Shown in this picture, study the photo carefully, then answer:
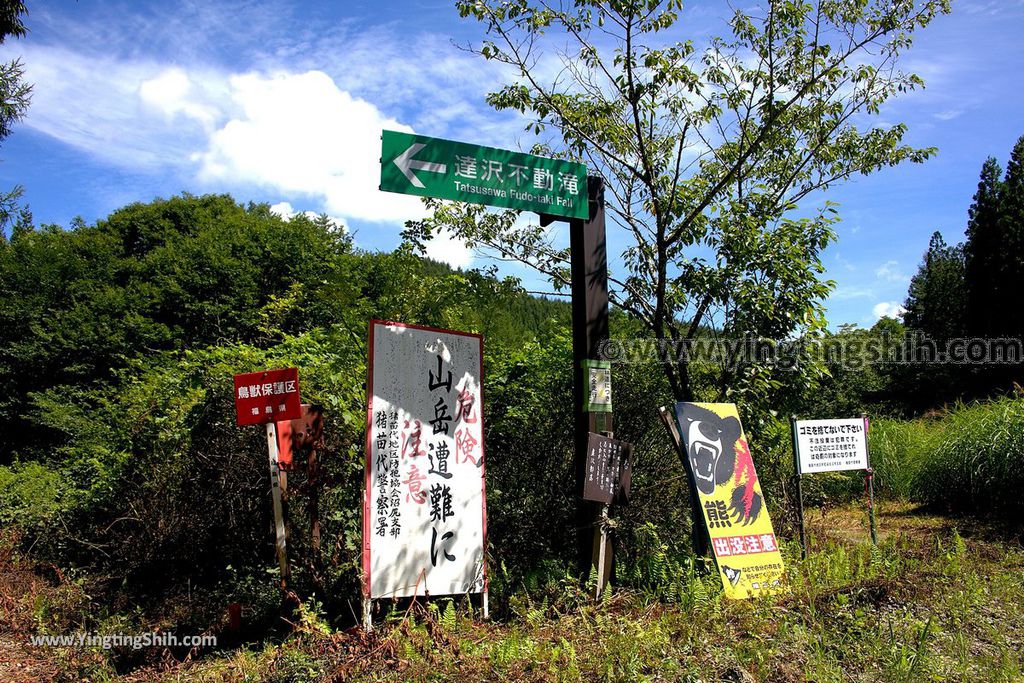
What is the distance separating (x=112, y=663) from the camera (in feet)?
14.9

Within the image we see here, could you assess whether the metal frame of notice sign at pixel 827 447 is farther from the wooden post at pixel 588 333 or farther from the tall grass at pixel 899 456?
the tall grass at pixel 899 456

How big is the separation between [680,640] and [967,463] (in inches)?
286

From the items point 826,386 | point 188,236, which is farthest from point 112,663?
point 188,236

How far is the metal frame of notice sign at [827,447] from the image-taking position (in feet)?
20.1

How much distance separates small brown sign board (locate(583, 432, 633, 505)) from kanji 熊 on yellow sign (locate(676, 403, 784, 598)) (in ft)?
2.02

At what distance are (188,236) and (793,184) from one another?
17.1m

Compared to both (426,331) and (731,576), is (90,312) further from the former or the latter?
(731,576)

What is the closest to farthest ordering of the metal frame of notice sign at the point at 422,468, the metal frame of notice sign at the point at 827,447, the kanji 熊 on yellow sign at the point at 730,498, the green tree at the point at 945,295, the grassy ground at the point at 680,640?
the grassy ground at the point at 680,640, the metal frame of notice sign at the point at 422,468, the kanji 熊 on yellow sign at the point at 730,498, the metal frame of notice sign at the point at 827,447, the green tree at the point at 945,295

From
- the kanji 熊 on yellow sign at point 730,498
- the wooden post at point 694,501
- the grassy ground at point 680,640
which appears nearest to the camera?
the grassy ground at point 680,640

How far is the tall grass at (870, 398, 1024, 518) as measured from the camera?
8.62 metres

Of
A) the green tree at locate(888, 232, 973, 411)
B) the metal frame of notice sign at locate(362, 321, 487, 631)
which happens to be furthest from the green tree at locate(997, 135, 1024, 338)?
the metal frame of notice sign at locate(362, 321, 487, 631)

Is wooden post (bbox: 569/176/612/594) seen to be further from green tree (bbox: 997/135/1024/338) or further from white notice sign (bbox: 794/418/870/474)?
green tree (bbox: 997/135/1024/338)

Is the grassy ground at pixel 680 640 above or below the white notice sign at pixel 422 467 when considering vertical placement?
below

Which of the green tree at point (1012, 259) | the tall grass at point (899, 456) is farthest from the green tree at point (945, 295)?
the tall grass at point (899, 456)
